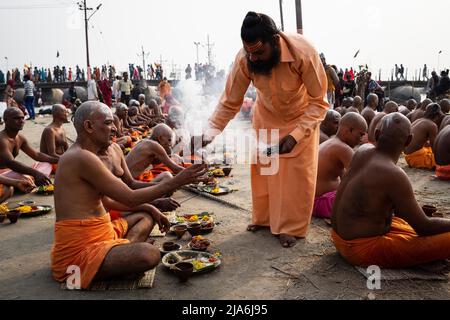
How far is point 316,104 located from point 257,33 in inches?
42.7

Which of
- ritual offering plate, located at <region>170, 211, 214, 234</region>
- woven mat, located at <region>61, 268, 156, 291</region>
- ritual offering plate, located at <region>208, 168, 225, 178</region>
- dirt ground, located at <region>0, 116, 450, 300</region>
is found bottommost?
dirt ground, located at <region>0, 116, 450, 300</region>

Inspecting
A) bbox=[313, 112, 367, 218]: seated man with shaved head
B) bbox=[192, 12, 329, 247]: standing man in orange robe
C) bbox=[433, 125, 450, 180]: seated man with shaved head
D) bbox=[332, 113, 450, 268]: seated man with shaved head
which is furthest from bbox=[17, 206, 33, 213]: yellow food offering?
bbox=[433, 125, 450, 180]: seated man with shaved head

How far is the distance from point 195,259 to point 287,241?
3.72 feet

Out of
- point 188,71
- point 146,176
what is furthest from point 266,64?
point 188,71

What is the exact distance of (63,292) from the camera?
12.1 ft

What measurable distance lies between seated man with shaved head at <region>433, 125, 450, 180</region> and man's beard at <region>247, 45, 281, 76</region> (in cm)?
477

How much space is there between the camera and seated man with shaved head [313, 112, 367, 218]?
5242 millimetres

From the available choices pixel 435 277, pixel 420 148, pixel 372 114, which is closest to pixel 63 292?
pixel 435 277

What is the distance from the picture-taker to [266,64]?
4477 mm

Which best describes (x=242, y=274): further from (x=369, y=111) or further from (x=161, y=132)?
(x=369, y=111)

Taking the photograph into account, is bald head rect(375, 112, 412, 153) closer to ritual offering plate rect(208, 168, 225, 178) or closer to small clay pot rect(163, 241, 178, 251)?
small clay pot rect(163, 241, 178, 251)

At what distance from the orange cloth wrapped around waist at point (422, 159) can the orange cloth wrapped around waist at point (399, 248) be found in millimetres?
5809

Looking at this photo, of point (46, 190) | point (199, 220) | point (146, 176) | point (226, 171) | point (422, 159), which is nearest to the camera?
point (199, 220)
